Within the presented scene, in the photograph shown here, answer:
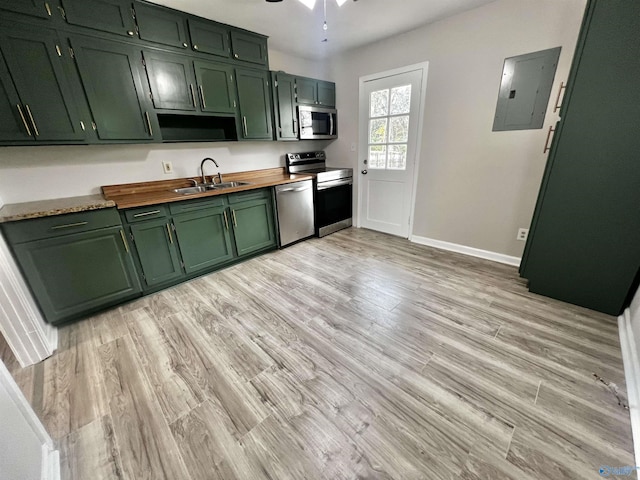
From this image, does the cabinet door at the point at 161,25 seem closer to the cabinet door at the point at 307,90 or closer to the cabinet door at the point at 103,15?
the cabinet door at the point at 103,15

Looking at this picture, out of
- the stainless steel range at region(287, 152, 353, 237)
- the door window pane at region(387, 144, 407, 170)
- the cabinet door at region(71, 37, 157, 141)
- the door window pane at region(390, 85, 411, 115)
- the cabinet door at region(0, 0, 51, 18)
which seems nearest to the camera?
the cabinet door at region(0, 0, 51, 18)

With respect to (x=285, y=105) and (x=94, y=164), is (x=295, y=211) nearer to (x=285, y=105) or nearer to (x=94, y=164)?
(x=285, y=105)

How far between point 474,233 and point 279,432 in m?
2.84

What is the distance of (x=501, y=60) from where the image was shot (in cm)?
243

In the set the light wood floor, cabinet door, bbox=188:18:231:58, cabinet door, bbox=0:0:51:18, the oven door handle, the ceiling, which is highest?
the ceiling

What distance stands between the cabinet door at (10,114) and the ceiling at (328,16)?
130 centimetres

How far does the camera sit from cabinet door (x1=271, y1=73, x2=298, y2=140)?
3150mm

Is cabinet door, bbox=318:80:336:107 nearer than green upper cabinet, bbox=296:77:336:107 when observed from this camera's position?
No

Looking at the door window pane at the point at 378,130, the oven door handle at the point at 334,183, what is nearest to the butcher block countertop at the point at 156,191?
the oven door handle at the point at 334,183

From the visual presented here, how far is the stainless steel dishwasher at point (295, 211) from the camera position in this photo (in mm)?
3170

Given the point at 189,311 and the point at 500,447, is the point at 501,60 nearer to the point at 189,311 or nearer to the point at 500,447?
the point at 500,447

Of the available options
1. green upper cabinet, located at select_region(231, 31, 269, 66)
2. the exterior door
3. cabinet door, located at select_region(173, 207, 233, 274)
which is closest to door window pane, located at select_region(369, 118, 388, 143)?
the exterior door

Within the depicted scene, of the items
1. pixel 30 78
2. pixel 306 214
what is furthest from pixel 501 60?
pixel 30 78

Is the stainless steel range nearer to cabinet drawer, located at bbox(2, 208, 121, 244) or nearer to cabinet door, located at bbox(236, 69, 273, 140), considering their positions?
cabinet door, located at bbox(236, 69, 273, 140)
